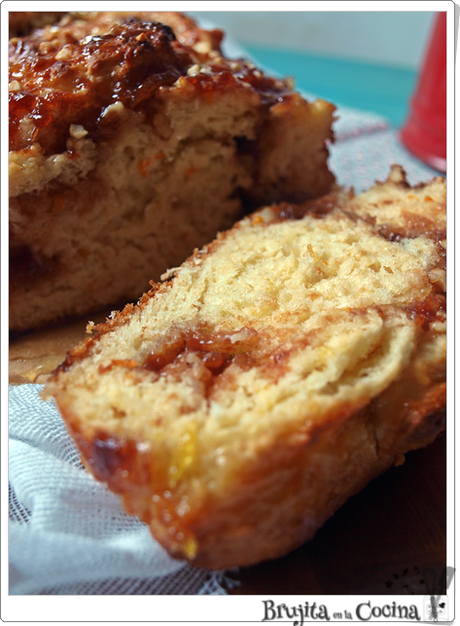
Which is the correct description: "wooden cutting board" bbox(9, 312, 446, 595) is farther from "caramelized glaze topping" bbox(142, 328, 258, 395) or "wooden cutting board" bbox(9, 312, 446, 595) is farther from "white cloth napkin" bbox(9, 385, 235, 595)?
"caramelized glaze topping" bbox(142, 328, 258, 395)

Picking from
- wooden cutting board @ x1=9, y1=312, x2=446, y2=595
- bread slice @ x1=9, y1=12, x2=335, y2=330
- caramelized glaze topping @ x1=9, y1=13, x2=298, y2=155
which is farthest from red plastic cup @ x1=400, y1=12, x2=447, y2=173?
wooden cutting board @ x1=9, y1=312, x2=446, y2=595

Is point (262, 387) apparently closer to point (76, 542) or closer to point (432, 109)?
point (76, 542)

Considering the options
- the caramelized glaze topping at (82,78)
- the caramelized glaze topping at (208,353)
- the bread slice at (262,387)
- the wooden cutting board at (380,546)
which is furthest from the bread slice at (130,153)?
the wooden cutting board at (380,546)

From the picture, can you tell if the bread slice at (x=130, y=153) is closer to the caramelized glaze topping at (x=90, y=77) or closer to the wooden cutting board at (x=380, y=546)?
the caramelized glaze topping at (x=90, y=77)
